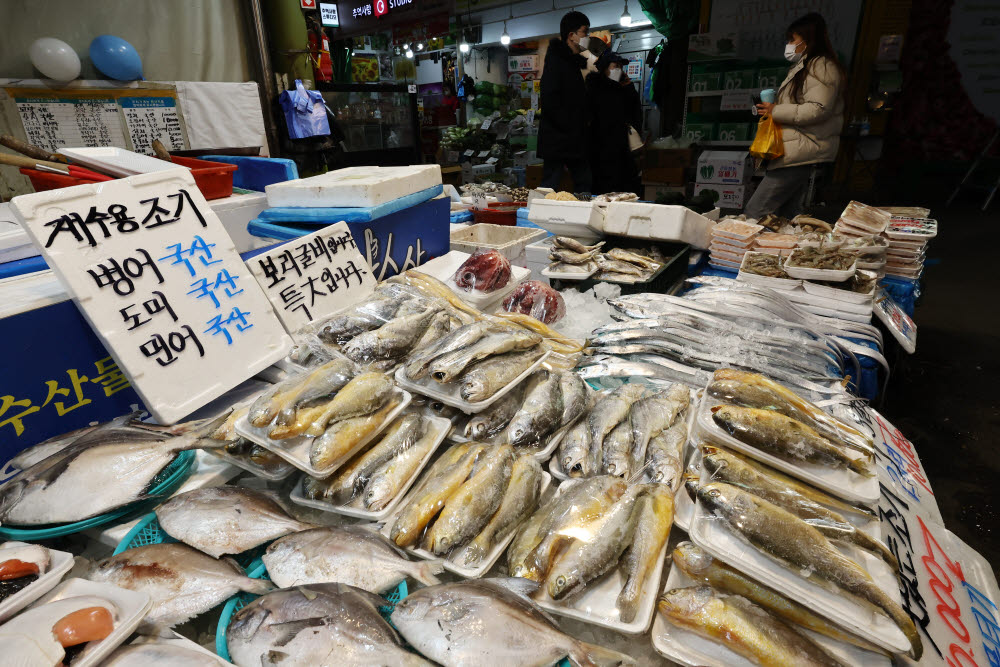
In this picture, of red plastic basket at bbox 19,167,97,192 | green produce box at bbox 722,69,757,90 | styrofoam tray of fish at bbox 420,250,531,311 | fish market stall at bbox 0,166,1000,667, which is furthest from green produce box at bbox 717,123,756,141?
red plastic basket at bbox 19,167,97,192

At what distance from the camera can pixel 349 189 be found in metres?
2.92

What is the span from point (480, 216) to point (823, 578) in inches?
184

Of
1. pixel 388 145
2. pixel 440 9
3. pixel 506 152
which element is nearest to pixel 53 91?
pixel 388 145

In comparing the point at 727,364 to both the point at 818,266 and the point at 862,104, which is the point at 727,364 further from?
the point at 862,104

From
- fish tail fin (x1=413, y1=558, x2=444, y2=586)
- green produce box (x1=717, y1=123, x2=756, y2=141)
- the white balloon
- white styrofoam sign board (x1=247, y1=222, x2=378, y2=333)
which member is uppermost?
the white balloon

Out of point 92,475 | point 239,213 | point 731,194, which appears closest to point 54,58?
point 239,213

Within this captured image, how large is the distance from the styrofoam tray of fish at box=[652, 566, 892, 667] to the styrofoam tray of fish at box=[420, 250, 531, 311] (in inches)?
83.4

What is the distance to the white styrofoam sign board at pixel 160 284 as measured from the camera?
69.5 inches

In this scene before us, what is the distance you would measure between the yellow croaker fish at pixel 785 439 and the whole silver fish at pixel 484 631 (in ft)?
2.73

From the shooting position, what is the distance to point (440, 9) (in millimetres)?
8414

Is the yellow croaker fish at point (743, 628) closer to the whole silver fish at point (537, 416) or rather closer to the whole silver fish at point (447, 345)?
the whole silver fish at point (537, 416)

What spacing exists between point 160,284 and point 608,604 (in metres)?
2.03

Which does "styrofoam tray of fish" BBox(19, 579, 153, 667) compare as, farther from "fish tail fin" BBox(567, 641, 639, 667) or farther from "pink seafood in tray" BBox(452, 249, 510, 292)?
"pink seafood in tray" BBox(452, 249, 510, 292)

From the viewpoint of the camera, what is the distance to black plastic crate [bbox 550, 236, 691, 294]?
3.39m
